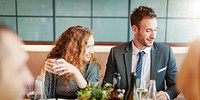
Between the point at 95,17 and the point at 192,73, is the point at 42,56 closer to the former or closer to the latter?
the point at 192,73

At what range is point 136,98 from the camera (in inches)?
60.8

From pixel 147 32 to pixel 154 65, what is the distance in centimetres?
26

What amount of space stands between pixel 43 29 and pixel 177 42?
2453mm

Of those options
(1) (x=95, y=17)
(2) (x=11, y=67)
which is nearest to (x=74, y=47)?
(2) (x=11, y=67)

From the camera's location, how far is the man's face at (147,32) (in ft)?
6.97

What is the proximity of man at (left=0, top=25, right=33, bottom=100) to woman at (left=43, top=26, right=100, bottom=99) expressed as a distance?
118 cm

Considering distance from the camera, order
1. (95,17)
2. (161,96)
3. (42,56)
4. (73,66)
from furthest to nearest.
Result: (95,17), (42,56), (73,66), (161,96)

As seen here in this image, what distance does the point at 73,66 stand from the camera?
1.87 meters

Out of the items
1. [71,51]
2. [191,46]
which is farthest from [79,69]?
[191,46]

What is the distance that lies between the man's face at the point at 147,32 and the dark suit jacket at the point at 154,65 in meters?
0.08

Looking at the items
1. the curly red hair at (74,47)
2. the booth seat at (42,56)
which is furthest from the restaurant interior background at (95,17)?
the curly red hair at (74,47)

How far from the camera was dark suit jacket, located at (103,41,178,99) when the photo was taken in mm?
2100

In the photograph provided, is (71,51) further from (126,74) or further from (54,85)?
(126,74)

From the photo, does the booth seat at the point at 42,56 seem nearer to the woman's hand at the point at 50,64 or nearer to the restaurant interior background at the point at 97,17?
the woman's hand at the point at 50,64
